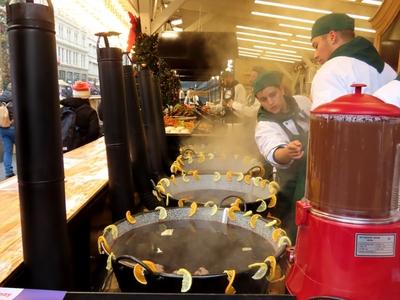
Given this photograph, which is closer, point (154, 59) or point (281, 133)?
point (281, 133)

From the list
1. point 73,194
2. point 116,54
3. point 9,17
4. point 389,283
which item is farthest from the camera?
point 73,194

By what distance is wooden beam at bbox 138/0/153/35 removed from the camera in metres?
6.63

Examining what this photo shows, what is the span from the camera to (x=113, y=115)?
1.78 m

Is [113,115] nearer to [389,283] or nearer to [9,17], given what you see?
[9,17]

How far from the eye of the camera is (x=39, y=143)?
1064 millimetres

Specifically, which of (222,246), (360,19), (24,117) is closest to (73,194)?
(222,246)

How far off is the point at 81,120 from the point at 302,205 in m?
4.48

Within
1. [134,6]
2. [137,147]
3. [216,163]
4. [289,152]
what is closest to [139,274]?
[289,152]

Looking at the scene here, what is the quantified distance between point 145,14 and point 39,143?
6.14 metres

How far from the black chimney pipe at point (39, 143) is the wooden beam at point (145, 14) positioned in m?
5.95

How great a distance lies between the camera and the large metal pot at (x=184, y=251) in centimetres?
108

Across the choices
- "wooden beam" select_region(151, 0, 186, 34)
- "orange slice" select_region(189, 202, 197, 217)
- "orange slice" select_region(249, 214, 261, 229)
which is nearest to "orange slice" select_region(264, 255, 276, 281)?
"orange slice" select_region(249, 214, 261, 229)

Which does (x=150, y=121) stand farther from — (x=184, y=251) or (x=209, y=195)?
(x=184, y=251)

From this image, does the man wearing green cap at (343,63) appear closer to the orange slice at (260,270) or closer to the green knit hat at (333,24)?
the green knit hat at (333,24)
